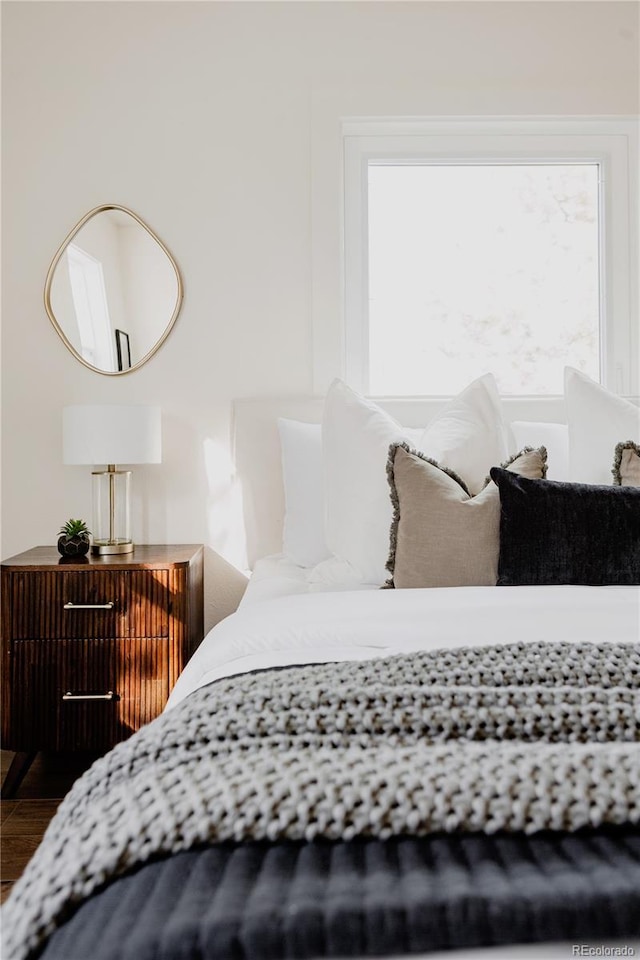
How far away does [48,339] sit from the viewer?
271cm

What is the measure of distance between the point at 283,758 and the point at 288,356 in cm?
201

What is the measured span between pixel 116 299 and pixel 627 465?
178cm

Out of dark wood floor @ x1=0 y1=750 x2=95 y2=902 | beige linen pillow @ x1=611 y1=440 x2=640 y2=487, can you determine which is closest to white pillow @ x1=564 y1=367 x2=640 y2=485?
beige linen pillow @ x1=611 y1=440 x2=640 y2=487

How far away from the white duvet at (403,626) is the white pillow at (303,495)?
2.42 ft

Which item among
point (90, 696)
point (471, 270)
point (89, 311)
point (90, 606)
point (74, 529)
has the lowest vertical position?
point (90, 696)

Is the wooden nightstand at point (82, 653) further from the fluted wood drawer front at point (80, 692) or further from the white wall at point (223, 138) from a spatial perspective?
the white wall at point (223, 138)

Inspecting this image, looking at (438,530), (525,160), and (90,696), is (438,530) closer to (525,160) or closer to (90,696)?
(90,696)

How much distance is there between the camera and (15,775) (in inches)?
88.6

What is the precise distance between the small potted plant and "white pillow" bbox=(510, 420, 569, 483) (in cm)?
134

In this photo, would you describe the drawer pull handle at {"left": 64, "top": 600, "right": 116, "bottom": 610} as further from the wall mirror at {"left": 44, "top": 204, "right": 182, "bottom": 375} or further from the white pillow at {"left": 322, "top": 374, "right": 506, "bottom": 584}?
the wall mirror at {"left": 44, "top": 204, "right": 182, "bottom": 375}

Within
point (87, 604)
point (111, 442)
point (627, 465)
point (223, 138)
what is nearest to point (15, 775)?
point (87, 604)

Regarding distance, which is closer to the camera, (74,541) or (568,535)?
(568,535)

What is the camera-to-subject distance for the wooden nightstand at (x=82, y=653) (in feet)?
7.35

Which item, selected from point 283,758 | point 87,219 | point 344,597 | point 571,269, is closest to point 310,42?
point 87,219
